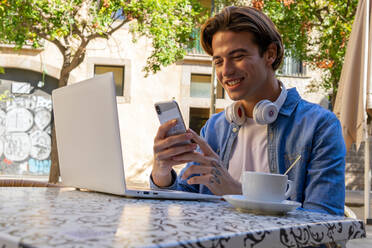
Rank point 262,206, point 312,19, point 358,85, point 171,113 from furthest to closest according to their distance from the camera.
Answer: point 312,19 < point 358,85 < point 171,113 < point 262,206

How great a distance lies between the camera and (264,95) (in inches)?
89.0

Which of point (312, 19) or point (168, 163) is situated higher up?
point (312, 19)

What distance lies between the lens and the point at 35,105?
582 inches

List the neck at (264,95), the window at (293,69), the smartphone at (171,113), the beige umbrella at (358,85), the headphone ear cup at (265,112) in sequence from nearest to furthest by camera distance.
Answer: the smartphone at (171,113), the headphone ear cup at (265,112), the neck at (264,95), the beige umbrella at (358,85), the window at (293,69)

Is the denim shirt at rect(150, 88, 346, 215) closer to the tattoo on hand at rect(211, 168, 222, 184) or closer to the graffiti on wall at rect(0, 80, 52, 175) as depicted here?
the tattoo on hand at rect(211, 168, 222, 184)

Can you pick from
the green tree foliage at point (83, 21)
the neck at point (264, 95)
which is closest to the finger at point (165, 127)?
the neck at point (264, 95)

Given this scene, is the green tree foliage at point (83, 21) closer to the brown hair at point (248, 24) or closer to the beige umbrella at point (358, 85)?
the beige umbrella at point (358, 85)

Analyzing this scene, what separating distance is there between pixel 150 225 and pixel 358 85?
174 inches

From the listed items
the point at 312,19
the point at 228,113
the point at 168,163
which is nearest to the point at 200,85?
the point at 312,19

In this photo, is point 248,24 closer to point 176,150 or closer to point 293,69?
point 176,150

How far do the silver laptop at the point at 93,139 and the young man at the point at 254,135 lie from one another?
207 mm

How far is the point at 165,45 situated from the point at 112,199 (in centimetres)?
785

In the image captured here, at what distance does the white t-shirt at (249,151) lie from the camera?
2.11 meters

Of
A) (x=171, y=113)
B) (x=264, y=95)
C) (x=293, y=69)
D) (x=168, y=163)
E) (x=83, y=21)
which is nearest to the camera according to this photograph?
(x=171, y=113)
